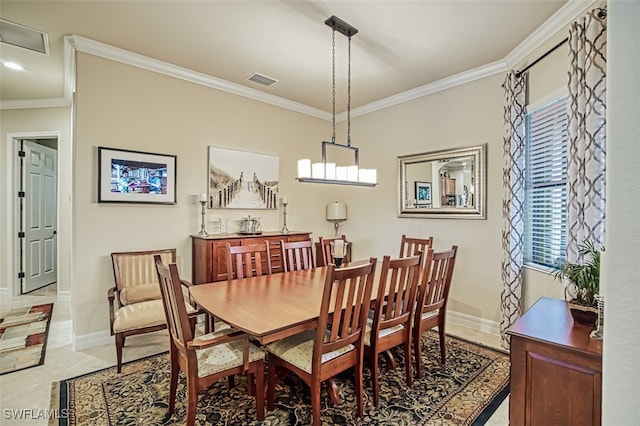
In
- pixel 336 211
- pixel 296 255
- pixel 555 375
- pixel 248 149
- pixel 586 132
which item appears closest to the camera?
pixel 555 375

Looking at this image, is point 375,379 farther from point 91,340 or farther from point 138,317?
point 91,340

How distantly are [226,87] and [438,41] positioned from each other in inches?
100

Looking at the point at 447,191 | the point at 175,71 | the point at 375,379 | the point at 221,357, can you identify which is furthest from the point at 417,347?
the point at 175,71

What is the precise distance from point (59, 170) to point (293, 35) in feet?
13.3

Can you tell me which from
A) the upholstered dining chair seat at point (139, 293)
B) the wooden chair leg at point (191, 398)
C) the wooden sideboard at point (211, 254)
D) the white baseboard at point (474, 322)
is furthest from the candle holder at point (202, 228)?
the white baseboard at point (474, 322)

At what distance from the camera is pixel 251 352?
6.40 feet

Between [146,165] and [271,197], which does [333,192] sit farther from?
[146,165]

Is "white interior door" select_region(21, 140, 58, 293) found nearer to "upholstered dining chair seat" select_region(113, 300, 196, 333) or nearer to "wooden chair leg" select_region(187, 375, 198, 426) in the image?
"upholstered dining chair seat" select_region(113, 300, 196, 333)

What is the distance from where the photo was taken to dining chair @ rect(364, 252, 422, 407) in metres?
2.08

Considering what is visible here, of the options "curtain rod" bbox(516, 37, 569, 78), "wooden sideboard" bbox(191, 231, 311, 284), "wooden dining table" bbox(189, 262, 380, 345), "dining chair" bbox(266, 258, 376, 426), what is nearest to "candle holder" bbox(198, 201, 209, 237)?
"wooden sideboard" bbox(191, 231, 311, 284)

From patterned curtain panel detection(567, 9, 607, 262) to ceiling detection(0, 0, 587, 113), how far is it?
509 millimetres

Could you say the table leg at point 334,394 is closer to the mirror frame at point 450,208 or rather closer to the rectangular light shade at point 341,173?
the rectangular light shade at point 341,173

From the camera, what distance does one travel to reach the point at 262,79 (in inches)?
154

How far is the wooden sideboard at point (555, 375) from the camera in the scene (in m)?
1.35
